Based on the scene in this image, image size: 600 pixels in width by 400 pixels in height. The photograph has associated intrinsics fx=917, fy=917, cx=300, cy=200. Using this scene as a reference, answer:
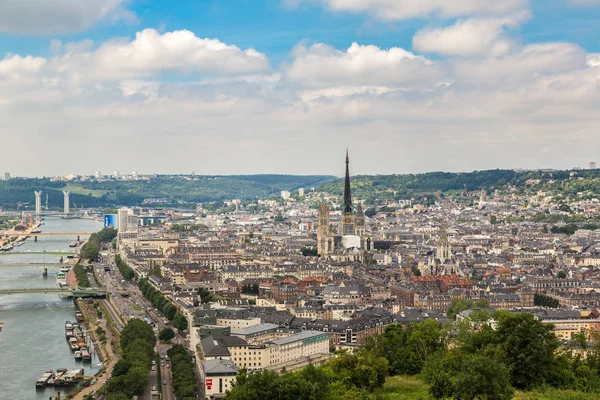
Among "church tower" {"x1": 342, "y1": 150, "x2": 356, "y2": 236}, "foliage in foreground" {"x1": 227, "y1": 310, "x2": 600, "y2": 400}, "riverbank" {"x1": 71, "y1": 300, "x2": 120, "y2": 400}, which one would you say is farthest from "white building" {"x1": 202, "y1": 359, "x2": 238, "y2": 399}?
"church tower" {"x1": 342, "y1": 150, "x2": 356, "y2": 236}

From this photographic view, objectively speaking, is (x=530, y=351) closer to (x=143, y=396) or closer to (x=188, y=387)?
(x=188, y=387)

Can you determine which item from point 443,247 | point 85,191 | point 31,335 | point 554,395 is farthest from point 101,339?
point 85,191

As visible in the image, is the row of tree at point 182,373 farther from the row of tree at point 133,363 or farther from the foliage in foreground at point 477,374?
the foliage in foreground at point 477,374

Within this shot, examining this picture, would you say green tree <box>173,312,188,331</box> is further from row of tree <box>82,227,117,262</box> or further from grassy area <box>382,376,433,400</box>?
row of tree <box>82,227,117,262</box>

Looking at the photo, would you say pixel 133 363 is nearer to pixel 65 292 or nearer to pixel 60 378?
pixel 60 378

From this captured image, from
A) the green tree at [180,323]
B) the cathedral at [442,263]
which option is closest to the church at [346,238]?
the cathedral at [442,263]

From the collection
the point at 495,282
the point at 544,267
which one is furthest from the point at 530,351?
the point at 544,267
